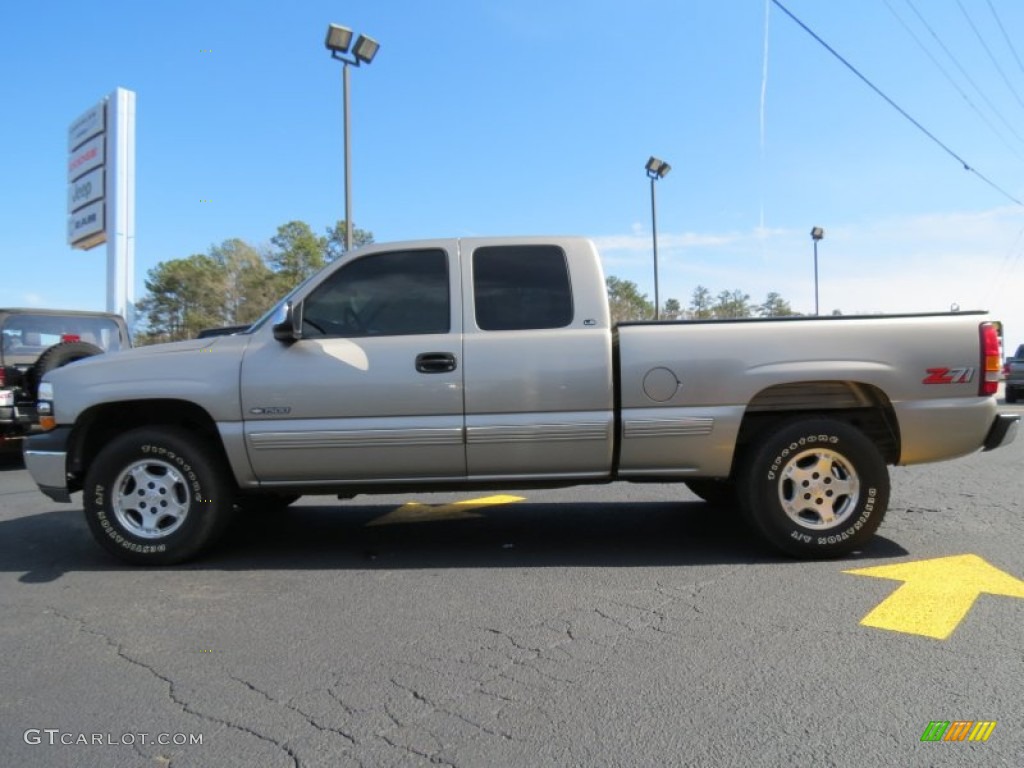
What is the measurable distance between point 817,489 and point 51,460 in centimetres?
473

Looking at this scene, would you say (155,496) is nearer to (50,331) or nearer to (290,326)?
(290,326)

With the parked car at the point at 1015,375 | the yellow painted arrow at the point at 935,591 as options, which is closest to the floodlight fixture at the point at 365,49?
the yellow painted arrow at the point at 935,591

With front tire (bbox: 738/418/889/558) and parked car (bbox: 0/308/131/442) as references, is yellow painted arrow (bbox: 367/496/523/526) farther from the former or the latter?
parked car (bbox: 0/308/131/442)

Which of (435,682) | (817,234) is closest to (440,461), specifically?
(435,682)

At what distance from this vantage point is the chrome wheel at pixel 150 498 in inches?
173

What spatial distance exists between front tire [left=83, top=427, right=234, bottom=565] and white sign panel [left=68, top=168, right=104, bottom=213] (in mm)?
22596

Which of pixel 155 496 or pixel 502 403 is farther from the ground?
pixel 502 403

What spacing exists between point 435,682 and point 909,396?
330cm

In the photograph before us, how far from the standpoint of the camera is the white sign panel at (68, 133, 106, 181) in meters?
22.9

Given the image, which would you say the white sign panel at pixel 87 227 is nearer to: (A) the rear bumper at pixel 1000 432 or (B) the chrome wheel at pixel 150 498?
(B) the chrome wheel at pixel 150 498

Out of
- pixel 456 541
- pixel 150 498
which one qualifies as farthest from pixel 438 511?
pixel 150 498

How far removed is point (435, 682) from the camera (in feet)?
9.37

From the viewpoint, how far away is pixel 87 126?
23438mm

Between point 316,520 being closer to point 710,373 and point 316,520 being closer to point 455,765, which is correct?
point 710,373
